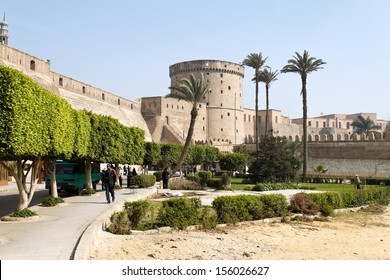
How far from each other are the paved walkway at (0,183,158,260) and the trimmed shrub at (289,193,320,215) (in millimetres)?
6416

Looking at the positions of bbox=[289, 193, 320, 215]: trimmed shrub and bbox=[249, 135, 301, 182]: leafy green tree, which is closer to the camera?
bbox=[289, 193, 320, 215]: trimmed shrub

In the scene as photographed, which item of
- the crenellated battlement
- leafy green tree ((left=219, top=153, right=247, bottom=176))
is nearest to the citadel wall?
leafy green tree ((left=219, top=153, right=247, bottom=176))

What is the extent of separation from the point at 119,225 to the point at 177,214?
174 centimetres

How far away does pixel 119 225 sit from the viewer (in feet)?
35.8

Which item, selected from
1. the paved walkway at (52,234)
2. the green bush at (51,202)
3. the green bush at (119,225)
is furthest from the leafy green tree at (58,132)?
the green bush at (119,225)

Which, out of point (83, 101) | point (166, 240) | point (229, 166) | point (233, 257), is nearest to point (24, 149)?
point (166, 240)

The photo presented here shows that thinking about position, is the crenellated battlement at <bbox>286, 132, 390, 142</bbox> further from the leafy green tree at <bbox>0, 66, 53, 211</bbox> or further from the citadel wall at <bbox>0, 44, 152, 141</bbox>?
the leafy green tree at <bbox>0, 66, 53, 211</bbox>

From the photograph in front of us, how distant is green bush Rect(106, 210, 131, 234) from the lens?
1077 cm

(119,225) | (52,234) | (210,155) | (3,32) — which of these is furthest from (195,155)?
(3,32)

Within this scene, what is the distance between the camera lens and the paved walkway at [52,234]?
7.38 m

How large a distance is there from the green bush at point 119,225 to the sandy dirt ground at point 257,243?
1.62 ft

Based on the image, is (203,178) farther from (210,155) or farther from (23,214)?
(210,155)

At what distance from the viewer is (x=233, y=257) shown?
894 centimetres
